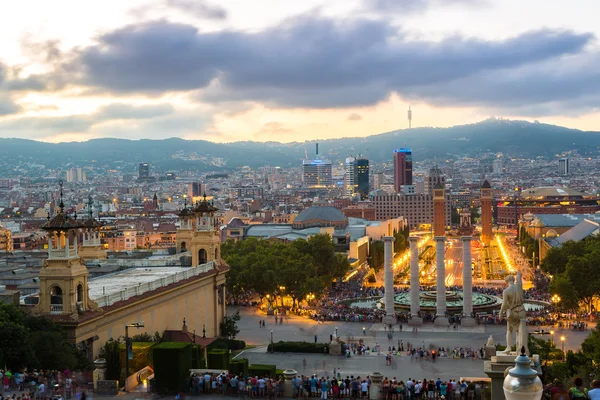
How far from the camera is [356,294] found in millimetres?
83875

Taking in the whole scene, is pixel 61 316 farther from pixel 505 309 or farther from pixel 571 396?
pixel 571 396

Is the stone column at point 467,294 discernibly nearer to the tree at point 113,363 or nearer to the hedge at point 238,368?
the hedge at point 238,368

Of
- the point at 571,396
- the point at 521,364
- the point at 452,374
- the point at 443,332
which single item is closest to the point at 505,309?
the point at 571,396

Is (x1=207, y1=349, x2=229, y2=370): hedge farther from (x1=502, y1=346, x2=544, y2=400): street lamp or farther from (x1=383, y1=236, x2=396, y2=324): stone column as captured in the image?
(x1=383, y1=236, x2=396, y2=324): stone column

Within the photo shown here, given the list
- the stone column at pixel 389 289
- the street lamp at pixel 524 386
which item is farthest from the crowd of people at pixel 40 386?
the stone column at pixel 389 289

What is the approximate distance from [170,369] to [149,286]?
33.6ft

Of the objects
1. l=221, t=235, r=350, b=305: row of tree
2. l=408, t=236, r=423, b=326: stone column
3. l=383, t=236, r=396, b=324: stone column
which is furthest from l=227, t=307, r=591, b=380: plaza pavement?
l=221, t=235, r=350, b=305: row of tree

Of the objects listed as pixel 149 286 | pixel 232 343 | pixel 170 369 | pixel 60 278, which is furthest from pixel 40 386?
pixel 232 343

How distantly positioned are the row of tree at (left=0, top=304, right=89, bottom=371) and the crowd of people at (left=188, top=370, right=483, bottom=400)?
4.95 metres

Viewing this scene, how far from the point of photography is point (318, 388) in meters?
32.2

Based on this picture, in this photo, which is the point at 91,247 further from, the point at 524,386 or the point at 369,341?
the point at 524,386

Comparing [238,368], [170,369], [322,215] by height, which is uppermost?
[170,369]

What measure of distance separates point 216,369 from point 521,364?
85.7 feet

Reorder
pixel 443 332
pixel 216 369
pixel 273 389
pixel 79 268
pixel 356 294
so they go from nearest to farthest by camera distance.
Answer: pixel 273 389 → pixel 79 268 → pixel 216 369 → pixel 443 332 → pixel 356 294
